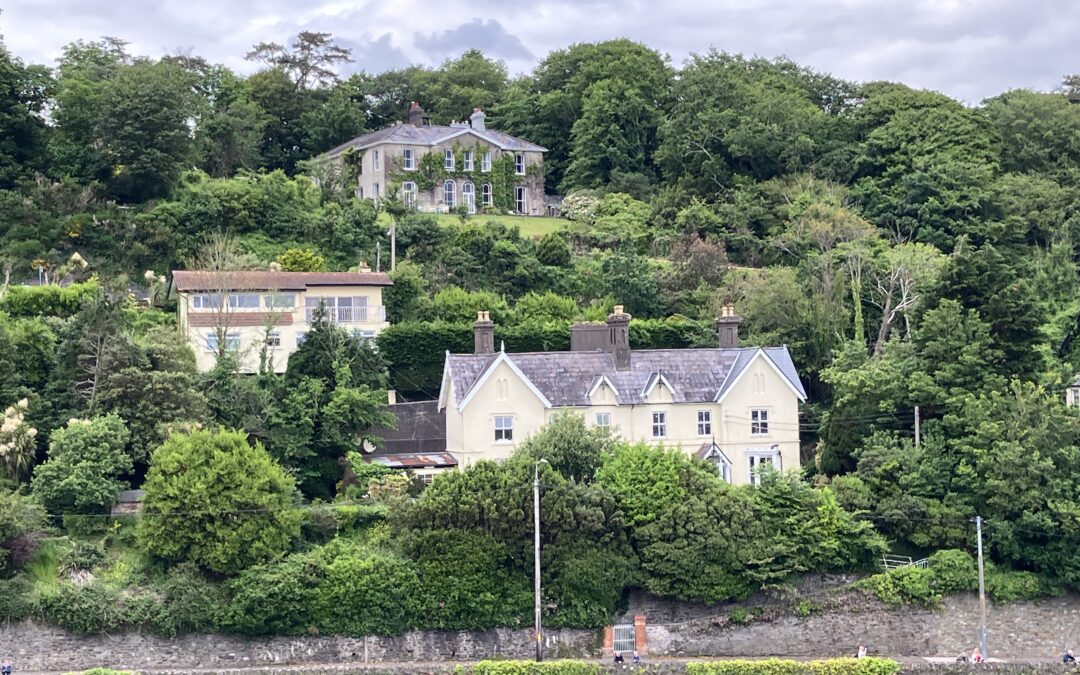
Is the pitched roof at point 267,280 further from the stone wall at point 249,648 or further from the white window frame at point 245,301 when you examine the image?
the stone wall at point 249,648

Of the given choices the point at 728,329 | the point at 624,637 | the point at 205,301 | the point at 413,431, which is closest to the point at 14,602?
the point at 413,431

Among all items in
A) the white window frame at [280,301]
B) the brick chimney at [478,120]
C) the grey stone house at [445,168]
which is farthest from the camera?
the brick chimney at [478,120]

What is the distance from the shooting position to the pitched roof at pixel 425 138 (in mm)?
89375

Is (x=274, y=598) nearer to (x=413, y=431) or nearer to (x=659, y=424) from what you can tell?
(x=413, y=431)

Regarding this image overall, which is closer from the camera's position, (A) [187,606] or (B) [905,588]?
(A) [187,606]

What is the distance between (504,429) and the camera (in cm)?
5966

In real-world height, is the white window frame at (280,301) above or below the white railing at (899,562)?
above

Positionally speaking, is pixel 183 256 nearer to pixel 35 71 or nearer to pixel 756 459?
pixel 35 71

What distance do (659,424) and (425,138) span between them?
3309 centimetres

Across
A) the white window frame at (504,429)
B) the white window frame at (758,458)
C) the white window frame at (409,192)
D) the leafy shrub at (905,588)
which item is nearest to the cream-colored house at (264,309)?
the white window frame at (504,429)

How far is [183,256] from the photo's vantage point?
Answer: 74562 mm

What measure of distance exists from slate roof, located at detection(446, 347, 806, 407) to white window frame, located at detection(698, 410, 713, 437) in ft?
1.51

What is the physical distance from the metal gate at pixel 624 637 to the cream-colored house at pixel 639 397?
866cm

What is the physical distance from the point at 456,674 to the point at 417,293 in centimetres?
2764
